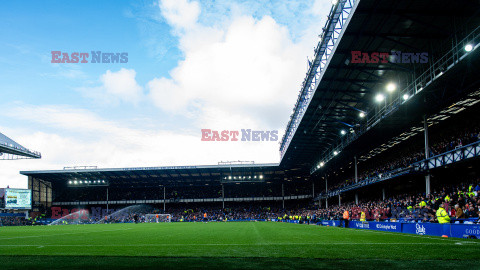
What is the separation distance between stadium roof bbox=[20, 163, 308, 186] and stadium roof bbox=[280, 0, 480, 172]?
126 ft

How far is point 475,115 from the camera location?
28797 millimetres

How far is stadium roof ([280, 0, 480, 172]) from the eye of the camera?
16.2 meters

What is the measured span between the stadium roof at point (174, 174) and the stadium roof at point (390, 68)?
126 ft

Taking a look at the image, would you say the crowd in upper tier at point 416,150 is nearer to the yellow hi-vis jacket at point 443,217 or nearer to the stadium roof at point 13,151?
the yellow hi-vis jacket at point 443,217

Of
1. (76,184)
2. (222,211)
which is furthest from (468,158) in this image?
(76,184)

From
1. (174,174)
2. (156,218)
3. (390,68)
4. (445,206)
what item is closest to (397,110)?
(390,68)

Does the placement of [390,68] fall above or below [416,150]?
above

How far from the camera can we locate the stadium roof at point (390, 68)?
639 inches

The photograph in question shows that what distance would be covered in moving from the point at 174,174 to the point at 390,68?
60172 mm

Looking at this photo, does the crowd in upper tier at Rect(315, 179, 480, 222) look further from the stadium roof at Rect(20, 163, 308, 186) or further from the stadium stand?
the stadium roof at Rect(20, 163, 308, 186)

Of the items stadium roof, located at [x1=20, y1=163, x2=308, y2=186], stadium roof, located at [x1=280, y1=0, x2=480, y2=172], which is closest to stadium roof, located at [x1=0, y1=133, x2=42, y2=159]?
stadium roof, located at [x1=20, y1=163, x2=308, y2=186]

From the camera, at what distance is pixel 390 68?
22.6 m

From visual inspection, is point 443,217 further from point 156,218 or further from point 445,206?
point 156,218

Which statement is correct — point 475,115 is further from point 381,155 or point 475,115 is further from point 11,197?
point 11,197
